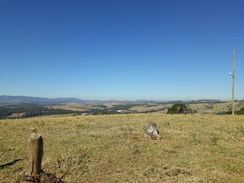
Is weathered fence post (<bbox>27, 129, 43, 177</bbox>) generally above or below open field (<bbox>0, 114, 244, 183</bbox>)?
above

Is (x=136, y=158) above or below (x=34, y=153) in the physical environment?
below

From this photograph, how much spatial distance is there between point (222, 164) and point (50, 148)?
28.2ft

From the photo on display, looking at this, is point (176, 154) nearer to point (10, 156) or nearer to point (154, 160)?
point (154, 160)

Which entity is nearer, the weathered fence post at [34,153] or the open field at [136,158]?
the weathered fence post at [34,153]

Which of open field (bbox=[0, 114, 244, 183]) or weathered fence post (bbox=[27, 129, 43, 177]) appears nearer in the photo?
weathered fence post (bbox=[27, 129, 43, 177])

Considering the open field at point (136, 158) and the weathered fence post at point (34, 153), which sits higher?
the weathered fence post at point (34, 153)

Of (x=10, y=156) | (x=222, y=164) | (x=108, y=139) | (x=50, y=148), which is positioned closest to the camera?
(x=222, y=164)

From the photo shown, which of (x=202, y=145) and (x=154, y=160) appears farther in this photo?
(x=202, y=145)

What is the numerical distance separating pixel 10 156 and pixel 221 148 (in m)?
11.0

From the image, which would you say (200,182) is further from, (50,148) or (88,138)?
(88,138)

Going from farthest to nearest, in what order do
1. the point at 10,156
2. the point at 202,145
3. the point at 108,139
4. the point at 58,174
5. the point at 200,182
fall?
1. the point at 108,139
2. the point at 202,145
3. the point at 10,156
4. the point at 58,174
5. the point at 200,182

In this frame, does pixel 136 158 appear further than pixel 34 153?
Yes

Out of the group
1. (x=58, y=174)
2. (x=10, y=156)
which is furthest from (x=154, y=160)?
(x=10, y=156)

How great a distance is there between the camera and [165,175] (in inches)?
424
